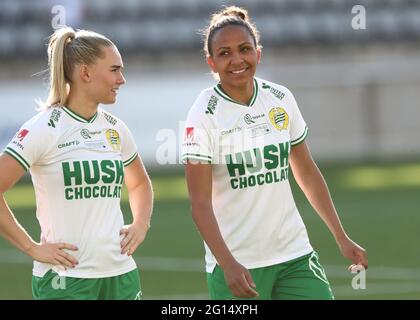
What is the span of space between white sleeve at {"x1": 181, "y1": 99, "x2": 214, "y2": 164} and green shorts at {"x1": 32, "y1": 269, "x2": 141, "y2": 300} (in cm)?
71

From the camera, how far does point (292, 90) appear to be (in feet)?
82.7

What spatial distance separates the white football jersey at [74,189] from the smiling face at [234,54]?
0.76 meters

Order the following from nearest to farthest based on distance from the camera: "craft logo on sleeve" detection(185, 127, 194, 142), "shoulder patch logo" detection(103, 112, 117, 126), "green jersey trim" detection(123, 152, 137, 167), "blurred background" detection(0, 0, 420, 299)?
"craft logo on sleeve" detection(185, 127, 194, 142)
"shoulder patch logo" detection(103, 112, 117, 126)
"green jersey trim" detection(123, 152, 137, 167)
"blurred background" detection(0, 0, 420, 299)

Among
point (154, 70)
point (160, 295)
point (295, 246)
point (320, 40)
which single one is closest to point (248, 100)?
point (295, 246)

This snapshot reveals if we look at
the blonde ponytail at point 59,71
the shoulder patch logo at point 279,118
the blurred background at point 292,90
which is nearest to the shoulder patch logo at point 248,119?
the shoulder patch logo at point 279,118

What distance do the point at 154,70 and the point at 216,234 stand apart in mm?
21175

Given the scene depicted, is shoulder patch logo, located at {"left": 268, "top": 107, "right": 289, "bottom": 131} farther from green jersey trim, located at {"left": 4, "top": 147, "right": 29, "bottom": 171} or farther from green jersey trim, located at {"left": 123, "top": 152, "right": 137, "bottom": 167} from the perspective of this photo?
green jersey trim, located at {"left": 4, "top": 147, "right": 29, "bottom": 171}

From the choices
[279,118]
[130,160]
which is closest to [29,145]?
[130,160]

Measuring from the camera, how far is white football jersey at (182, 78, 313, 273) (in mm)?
6234

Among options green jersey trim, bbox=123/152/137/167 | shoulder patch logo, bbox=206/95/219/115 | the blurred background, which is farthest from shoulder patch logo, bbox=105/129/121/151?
the blurred background

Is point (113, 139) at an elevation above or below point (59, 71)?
below

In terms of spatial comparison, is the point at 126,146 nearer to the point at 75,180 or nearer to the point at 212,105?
the point at 75,180

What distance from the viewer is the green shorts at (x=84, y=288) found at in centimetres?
618

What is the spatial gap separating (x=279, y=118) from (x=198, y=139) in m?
0.50
